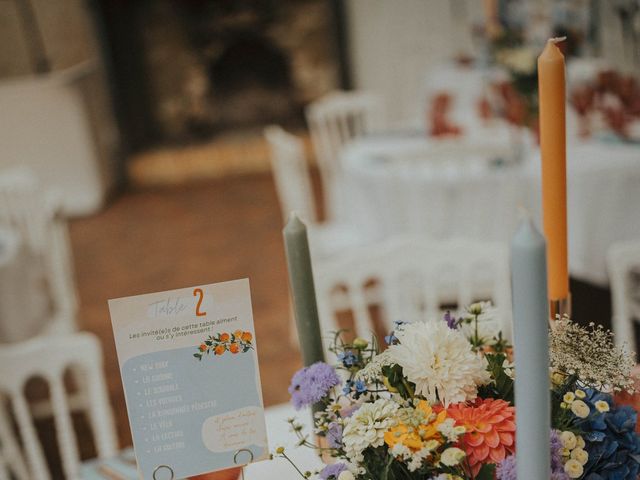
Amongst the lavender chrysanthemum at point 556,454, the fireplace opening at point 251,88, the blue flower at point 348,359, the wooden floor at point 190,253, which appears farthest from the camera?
the fireplace opening at point 251,88

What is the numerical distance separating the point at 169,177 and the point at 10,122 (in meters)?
1.31

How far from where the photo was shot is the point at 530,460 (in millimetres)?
525

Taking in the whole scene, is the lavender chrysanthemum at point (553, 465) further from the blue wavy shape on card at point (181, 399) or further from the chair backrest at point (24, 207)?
the chair backrest at point (24, 207)

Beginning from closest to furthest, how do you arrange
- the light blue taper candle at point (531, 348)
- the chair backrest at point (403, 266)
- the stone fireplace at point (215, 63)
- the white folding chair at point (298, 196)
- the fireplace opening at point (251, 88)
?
the light blue taper candle at point (531, 348)
the chair backrest at point (403, 266)
the white folding chair at point (298, 196)
the stone fireplace at point (215, 63)
the fireplace opening at point (251, 88)

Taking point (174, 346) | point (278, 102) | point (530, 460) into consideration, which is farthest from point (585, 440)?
point (278, 102)

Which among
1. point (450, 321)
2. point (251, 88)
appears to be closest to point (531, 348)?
point (450, 321)

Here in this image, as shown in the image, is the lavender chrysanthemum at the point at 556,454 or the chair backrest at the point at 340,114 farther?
the chair backrest at the point at 340,114

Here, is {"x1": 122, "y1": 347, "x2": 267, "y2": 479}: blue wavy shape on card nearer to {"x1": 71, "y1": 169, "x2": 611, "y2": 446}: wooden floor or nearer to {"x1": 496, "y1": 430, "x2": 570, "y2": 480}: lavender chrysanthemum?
{"x1": 496, "y1": 430, "x2": 570, "y2": 480}: lavender chrysanthemum

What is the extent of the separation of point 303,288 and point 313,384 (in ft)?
0.38

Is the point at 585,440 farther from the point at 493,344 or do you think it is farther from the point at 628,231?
the point at 628,231

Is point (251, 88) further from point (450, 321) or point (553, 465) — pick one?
point (553, 465)

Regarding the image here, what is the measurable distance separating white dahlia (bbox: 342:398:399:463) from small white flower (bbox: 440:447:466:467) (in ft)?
0.17

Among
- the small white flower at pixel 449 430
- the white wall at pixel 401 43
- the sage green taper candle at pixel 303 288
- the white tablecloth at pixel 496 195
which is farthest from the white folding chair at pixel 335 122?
the small white flower at pixel 449 430

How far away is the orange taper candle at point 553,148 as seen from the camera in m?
0.64
